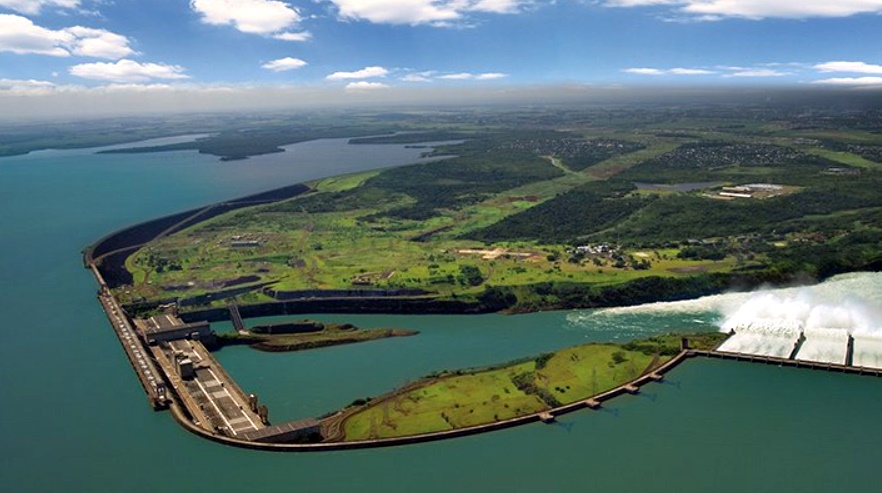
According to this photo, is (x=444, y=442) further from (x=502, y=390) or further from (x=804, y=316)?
(x=804, y=316)

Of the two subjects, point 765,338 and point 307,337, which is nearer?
point 765,338

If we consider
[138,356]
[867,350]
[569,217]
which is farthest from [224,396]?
[569,217]

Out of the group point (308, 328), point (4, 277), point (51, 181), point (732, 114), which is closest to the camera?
point (308, 328)

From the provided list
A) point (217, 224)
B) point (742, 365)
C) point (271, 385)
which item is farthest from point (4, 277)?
point (742, 365)

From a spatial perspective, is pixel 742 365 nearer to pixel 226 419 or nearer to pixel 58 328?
pixel 226 419

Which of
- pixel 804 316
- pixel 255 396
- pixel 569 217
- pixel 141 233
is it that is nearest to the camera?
pixel 255 396
